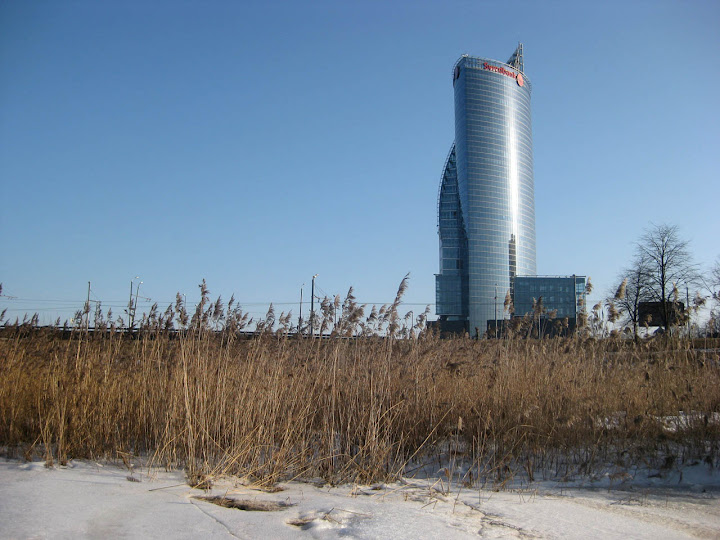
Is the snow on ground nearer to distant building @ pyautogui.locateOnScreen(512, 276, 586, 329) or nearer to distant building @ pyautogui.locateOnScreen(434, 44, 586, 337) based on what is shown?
distant building @ pyautogui.locateOnScreen(434, 44, 586, 337)

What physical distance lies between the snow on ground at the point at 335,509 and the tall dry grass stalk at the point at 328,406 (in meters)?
0.31

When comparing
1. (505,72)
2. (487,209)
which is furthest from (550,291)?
(505,72)

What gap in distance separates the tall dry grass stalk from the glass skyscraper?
305ft

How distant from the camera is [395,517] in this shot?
8.95ft

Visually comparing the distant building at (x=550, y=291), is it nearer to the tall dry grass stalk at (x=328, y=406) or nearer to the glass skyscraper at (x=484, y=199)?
the glass skyscraper at (x=484, y=199)

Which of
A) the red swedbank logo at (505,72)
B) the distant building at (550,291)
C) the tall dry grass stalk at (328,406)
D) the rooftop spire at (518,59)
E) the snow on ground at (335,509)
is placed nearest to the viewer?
the snow on ground at (335,509)

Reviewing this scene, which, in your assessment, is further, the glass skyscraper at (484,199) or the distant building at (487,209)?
the glass skyscraper at (484,199)

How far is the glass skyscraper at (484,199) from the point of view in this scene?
101312mm

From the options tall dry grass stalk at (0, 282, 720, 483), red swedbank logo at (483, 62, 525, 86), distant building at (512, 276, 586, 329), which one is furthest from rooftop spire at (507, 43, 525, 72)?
tall dry grass stalk at (0, 282, 720, 483)

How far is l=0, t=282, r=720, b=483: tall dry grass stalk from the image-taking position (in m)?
4.13

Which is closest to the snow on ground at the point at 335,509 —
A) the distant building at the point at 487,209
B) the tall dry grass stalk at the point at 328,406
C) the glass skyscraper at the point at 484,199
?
the tall dry grass stalk at the point at 328,406

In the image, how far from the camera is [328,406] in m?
4.87

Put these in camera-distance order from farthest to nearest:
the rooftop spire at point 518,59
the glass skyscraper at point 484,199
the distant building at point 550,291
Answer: the rooftop spire at point 518,59 < the glass skyscraper at point 484,199 < the distant building at point 550,291

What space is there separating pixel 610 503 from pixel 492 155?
10791 cm
